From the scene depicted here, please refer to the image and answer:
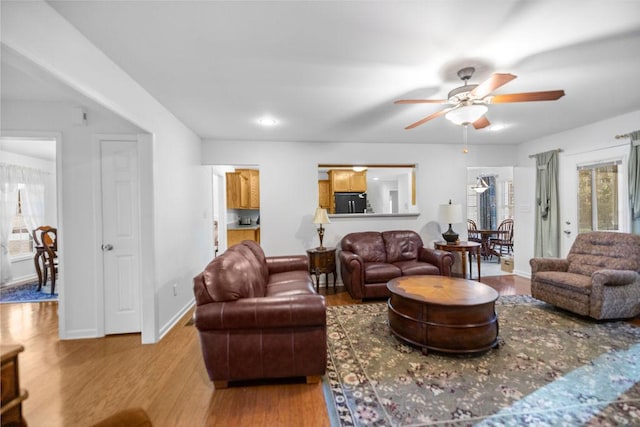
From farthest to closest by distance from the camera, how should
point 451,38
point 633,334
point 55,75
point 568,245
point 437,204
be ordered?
1. point 437,204
2. point 568,245
3. point 633,334
4. point 451,38
5. point 55,75

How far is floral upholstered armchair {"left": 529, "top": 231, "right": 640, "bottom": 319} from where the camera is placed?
2.85 m

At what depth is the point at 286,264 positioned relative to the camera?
3699 mm

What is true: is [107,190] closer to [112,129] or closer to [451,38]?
[112,129]

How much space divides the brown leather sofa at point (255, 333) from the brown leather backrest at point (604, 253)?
3543 millimetres

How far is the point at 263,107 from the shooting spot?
307 centimetres

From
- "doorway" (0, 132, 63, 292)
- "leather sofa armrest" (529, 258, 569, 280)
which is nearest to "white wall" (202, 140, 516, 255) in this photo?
"leather sofa armrest" (529, 258, 569, 280)

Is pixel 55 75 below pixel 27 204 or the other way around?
the other way around

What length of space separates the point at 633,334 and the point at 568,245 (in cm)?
201

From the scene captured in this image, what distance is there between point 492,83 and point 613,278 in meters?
2.62

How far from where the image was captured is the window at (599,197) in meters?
3.82

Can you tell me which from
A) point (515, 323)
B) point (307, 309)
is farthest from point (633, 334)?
point (307, 309)

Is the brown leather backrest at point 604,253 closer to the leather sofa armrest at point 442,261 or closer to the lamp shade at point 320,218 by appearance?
the leather sofa armrest at point 442,261

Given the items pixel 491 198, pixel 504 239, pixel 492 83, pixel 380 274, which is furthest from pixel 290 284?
pixel 491 198

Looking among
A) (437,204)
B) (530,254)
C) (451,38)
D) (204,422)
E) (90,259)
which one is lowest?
(204,422)
